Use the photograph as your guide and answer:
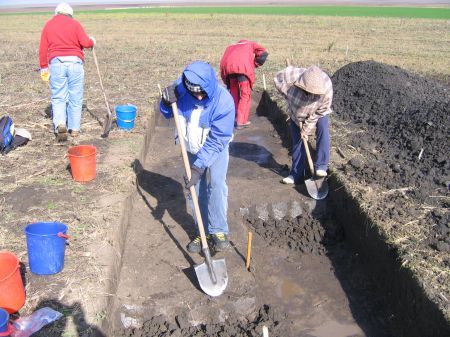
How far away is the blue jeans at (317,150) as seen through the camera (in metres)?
5.62

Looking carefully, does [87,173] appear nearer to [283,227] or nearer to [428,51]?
[283,227]

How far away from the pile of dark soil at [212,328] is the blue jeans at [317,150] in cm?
237

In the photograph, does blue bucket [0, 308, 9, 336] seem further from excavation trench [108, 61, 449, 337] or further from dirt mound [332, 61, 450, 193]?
dirt mound [332, 61, 450, 193]

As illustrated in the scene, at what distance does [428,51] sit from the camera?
54.5 feet

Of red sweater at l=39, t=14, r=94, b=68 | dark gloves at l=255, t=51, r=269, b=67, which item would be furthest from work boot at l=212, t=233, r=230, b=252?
dark gloves at l=255, t=51, r=269, b=67

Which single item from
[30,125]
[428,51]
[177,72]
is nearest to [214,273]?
[30,125]

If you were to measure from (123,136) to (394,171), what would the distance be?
4099mm

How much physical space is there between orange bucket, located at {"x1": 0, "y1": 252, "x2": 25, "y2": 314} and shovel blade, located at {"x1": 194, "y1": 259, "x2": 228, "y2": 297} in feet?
4.94

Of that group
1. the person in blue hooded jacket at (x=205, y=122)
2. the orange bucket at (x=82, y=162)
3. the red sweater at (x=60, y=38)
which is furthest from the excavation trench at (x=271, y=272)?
the red sweater at (x=60, y=38)

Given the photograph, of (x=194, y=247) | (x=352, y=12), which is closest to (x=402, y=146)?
(x=194, y=247)

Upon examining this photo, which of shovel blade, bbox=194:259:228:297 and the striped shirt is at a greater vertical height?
the striped shirt

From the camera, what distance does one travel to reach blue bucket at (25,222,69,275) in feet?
11.5

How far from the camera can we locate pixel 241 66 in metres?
7.74

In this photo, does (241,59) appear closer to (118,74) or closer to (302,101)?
(302,101)
